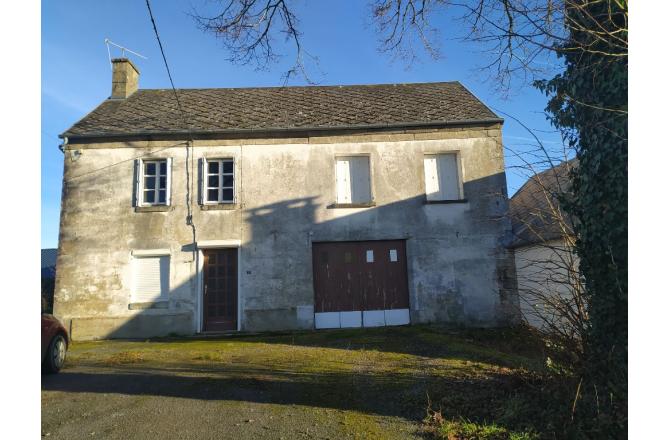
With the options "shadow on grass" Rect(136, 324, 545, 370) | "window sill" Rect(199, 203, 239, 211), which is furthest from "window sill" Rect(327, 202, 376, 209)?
"shadow on grass" Rect(136, 324, 545, 370)

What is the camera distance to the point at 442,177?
41.5 feet

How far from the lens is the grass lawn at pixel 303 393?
428 cm

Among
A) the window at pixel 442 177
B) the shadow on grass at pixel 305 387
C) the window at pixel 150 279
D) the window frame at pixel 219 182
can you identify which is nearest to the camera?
the shadow on grass at pixel 305 387

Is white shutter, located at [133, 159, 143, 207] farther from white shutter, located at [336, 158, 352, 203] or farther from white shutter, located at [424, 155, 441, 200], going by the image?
white shutter, located at [424, 155, 441, 200]

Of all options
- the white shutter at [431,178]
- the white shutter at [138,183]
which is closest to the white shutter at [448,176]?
the white shutter at [431,178]

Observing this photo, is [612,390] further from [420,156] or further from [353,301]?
[420,156]

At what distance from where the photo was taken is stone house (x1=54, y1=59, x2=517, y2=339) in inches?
465

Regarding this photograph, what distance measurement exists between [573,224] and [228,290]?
9.24 meters

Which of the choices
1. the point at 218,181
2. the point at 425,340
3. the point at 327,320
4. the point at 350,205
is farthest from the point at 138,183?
the point at 425,340

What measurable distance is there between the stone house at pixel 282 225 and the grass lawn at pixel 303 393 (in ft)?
9.67

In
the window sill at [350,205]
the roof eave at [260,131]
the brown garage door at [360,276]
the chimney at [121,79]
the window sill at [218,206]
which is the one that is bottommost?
the brown garage door at [360,276]

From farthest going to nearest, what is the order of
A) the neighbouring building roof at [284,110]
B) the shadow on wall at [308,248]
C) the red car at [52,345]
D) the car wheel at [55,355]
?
1. the neighbouring building roof at [284,110]
2. the shadow on wall at [308,248]
3. the car wheel at [55,355]
4. the red car at [52,345]

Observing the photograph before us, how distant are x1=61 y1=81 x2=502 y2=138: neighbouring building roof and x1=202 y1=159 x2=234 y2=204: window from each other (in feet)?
3.07

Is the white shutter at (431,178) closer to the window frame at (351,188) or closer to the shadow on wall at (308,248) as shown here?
the shadow on wall at (308,248)
